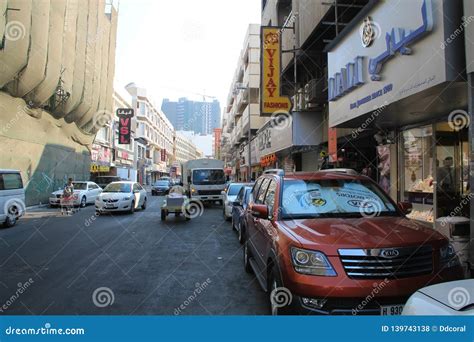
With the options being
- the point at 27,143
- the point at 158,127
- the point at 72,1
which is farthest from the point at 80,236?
the point at 158,127

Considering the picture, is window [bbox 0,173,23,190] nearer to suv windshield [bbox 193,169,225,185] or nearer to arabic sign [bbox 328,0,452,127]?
suv windshield [bbox 193,169,225,185]

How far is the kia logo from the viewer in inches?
142

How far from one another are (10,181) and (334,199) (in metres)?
12.3

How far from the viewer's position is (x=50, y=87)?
21672 millimetres

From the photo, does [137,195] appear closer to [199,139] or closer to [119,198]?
[119,198]

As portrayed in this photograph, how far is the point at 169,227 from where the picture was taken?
42.8ft

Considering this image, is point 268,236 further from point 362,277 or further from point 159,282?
point 159,282

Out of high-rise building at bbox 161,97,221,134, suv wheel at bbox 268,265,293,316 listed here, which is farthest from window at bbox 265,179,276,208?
high-rise building at bbox 161,97,221,134

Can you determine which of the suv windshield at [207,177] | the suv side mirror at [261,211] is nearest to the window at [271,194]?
the suv side mirror at [261,211]

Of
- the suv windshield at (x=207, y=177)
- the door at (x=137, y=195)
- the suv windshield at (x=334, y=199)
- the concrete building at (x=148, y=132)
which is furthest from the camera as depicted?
the concrete building at (x=148, y=132)

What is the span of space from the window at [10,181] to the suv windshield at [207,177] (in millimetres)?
10818

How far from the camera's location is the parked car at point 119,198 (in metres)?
16.9

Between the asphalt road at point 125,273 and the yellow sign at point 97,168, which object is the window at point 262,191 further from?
the yellow sign at point 97,168

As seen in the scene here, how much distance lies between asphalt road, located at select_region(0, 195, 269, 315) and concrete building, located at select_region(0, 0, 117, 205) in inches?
364
